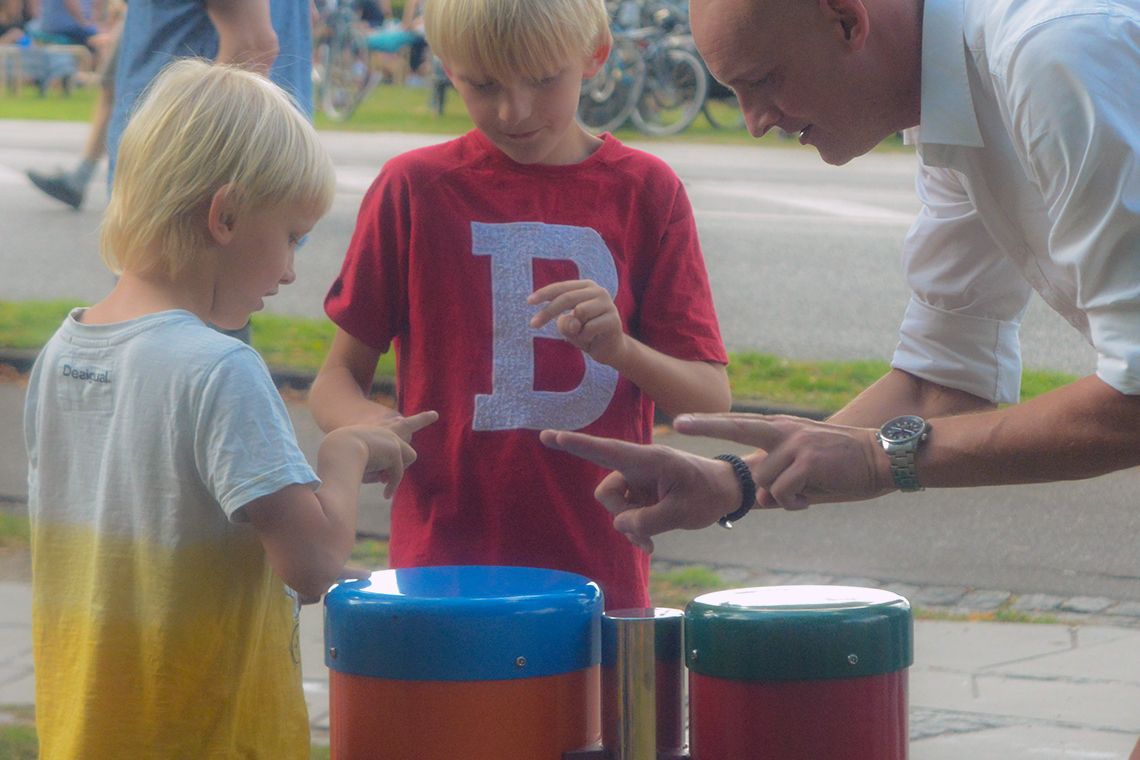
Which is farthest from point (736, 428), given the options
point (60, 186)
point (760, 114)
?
point (60, 186)

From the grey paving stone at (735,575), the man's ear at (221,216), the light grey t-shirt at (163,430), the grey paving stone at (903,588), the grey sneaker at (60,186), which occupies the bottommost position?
the grey paving stone at (903,588)

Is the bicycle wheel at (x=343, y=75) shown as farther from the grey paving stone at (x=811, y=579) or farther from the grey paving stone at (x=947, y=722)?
the grey paving stone at (x=947, y=722)

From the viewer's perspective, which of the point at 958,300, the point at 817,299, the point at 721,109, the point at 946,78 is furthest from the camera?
the point at 721,109

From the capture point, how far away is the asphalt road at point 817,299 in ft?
16.7

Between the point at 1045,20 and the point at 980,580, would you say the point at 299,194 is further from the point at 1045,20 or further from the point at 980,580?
the point at 980,580

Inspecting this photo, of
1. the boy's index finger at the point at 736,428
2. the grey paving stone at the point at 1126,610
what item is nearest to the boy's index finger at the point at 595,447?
the boy's index finger at the point at 736,428

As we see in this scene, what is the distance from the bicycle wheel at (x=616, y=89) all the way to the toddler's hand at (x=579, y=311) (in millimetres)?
13043

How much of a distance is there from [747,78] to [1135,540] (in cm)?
353

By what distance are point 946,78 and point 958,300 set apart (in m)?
0.58

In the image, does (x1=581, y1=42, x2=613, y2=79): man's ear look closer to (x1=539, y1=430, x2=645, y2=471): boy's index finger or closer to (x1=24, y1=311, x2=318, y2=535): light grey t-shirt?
(x1=539, y1=430, x2=645, y2=471): boy's index finger

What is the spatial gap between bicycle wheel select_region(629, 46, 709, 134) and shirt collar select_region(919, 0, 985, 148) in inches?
533

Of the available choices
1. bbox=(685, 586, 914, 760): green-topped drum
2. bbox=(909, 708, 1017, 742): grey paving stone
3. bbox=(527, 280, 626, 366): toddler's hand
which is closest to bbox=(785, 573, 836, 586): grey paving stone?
bbox=(909, 708, 1017, 742): grey paving stone

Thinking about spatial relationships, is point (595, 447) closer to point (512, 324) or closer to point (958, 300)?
point (512, 324)

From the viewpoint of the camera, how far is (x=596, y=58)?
263 centimetres
